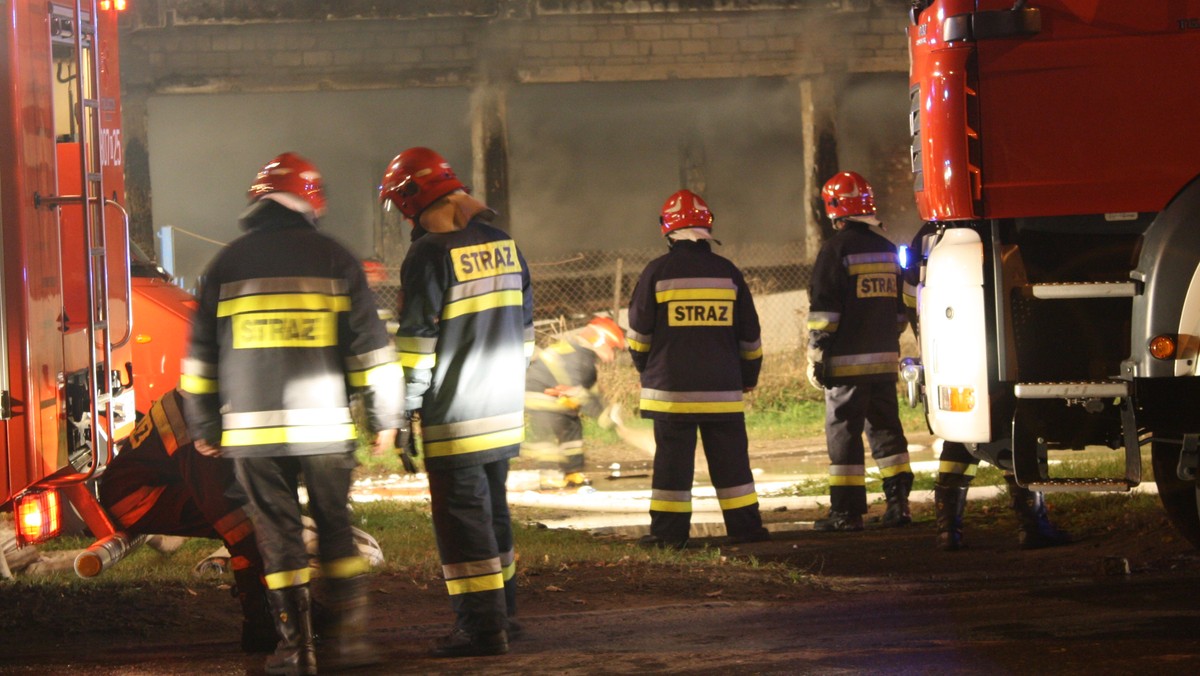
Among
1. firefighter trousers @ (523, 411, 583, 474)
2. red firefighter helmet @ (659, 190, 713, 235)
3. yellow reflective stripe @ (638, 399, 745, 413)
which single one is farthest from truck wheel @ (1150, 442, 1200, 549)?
firefighter trousers @ (523, 411, 583, 474)

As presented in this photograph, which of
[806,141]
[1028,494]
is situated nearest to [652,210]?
[806,141]

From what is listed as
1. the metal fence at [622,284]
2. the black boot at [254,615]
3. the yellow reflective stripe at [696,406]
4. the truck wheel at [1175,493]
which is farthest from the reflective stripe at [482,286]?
the metal fence at [622,284]

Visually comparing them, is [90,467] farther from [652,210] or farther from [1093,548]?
[652,210]

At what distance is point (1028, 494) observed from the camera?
7652 mm

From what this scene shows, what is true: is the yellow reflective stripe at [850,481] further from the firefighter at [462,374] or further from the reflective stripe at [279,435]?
the reflective stripe at [279,435]

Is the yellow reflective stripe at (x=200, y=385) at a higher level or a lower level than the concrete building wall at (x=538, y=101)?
lower

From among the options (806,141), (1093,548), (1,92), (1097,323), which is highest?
(806,141)

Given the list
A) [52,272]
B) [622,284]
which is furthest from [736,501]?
[622,284]

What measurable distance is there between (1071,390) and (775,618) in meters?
1.58

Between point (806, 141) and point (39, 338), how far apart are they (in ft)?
49.3

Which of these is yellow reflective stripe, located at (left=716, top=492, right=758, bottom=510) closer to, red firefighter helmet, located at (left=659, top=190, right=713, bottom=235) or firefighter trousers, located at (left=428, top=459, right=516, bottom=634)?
red firefighter helmet, located at (left=659, top=190, right=713, bottom=235)

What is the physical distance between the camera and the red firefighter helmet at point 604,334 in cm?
1012

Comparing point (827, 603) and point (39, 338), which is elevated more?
point (39, 338)

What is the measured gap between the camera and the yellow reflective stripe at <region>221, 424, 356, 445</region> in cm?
519
